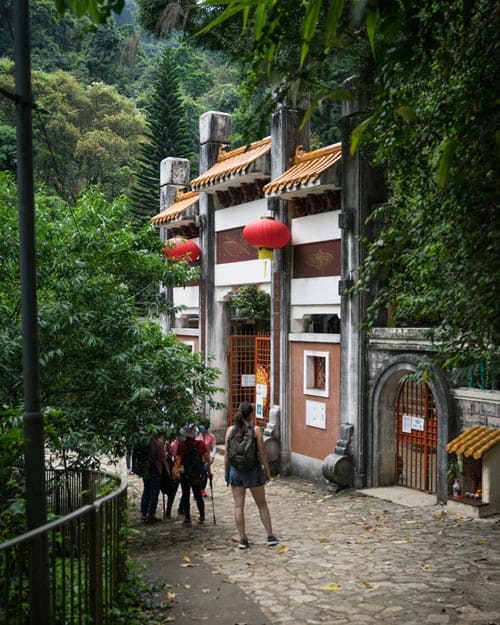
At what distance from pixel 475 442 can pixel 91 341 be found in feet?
17.4

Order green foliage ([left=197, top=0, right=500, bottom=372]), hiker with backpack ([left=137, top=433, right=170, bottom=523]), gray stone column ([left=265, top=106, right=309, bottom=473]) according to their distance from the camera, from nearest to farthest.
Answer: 1. green foliage ([left=197, top=0, right=500, bottom=372])
2. hiker with backpack ([left=137, top=433, right=170, bottom=523])
3. gray stone column ([left=265, top=106, right=309, bottom=473])

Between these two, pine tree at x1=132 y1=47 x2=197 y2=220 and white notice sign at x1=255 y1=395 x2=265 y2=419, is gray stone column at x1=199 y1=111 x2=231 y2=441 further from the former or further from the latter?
pine tree at x1=132 y1=47 x2=197 y2=220

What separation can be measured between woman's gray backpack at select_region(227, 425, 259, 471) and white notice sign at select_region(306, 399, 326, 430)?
5.30m

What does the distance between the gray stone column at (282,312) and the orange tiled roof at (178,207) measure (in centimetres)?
403

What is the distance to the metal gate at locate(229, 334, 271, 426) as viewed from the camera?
1650 centimetres

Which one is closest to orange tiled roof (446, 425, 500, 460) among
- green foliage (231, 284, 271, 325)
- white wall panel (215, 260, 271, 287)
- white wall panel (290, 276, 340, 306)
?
white wall panel (290, 276, 340, 306)

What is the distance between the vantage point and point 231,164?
1611cm

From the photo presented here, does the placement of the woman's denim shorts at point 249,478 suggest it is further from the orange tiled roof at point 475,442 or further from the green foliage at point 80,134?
the green foliage at point 80,134

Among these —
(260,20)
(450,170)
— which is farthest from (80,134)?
(260,20)

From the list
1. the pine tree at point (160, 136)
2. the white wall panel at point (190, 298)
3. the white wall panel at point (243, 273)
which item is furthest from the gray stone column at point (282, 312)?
the pine tree at point (160, 136)

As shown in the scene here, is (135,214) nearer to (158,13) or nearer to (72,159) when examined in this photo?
(72,159)

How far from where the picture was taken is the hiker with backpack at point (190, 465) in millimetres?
10180

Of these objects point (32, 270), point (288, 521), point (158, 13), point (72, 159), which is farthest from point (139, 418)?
point (72, 159)

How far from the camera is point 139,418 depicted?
8.85m
